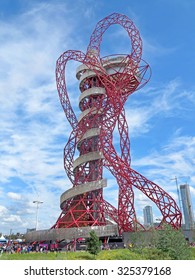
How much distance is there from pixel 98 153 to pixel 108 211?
9103 mm

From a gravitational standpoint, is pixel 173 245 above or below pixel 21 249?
below

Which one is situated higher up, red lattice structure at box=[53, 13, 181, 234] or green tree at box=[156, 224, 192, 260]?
red lattice structure at box=[53, 13, 181, 234]

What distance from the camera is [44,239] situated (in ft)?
121

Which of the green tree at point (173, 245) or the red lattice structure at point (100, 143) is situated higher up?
the red lattice structure at point (100, 143)

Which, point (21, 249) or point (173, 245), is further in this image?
point (21, 249)

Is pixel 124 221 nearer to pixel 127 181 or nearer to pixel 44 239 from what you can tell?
pixel 127 181

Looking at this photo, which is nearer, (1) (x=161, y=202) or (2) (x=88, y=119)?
(1) (x=161, y=202)

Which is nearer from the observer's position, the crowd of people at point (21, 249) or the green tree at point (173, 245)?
the green tree at point (173, 245)

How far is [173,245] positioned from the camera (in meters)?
23.8

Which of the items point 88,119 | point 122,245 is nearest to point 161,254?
point 122,245

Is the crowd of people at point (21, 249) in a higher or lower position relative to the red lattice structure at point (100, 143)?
lower

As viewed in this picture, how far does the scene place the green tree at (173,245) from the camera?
75.3 ft

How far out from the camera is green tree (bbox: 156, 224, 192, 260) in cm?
2295

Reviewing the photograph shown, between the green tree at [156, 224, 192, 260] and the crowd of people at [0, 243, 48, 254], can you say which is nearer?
the green tree at [156, 224, 192, 260]
